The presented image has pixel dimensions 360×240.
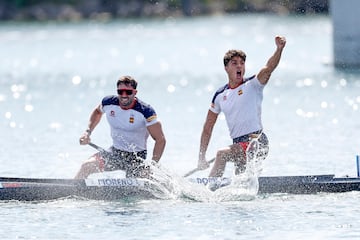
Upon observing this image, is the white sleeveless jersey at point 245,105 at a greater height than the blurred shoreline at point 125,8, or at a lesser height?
lesser

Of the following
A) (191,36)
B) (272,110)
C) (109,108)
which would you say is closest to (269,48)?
(191,36)

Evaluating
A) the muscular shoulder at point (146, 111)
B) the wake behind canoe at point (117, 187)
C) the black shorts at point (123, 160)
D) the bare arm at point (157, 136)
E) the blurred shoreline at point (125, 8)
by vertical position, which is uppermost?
the blurred shoreline at point (125, 8)

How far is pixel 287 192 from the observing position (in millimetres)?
18812

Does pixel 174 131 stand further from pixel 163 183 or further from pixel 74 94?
pixel 74 94

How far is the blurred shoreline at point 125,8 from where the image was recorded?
4715 inches

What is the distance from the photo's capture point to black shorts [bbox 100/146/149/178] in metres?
18.8

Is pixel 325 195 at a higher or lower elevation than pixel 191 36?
lower

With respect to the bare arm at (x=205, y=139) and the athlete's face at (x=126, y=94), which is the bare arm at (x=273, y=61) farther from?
the athlete's face at (x=126, y=94)

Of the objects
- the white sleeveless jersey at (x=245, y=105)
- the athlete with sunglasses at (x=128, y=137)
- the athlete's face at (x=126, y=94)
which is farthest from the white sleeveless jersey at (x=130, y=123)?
the white sleeveless jersey at (x=245, y=105)

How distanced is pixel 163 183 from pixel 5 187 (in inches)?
86.7

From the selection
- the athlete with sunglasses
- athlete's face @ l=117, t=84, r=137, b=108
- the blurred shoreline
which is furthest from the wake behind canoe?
the blurred shoreline

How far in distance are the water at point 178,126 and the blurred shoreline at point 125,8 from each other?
3843cm

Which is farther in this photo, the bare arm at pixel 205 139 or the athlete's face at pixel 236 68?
the bare arm at pixel 205 139

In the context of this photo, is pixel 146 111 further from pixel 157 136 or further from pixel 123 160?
pixel 123 160
